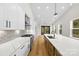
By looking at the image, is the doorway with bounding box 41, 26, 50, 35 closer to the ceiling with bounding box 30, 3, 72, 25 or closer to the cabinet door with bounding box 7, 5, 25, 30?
the ceiling with bounding box 30, 3, 72, 25

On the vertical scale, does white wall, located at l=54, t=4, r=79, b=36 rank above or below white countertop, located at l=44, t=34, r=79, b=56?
above

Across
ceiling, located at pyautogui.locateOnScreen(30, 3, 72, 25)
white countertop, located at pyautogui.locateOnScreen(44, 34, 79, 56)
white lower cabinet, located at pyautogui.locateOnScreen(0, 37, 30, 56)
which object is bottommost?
white lower cabinet, located at pyautogui.locateOnScreen(0, 37, 30, 56)

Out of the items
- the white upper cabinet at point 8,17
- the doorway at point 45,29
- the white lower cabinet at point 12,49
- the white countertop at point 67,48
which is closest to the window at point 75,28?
the white countertop at point 67,48

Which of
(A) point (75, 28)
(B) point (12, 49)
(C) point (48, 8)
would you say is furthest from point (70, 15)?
→ (B) point (12, 49)

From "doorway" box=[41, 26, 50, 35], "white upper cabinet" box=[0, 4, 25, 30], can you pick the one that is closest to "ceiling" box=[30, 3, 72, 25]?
"white upper cabinet" box=[0, 4, 25, 30]

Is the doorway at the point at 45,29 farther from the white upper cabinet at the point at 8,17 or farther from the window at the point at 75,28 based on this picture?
the white upper cabinet at the point at 8,17

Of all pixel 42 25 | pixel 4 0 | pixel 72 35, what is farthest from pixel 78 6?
pixel 42 25

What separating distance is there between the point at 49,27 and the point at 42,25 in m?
1.59

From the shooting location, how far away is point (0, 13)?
2.13 m

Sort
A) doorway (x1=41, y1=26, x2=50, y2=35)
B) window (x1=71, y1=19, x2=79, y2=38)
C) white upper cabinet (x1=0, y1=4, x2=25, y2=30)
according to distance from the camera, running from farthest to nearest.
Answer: doorway (x1=41, y1=26, x2=50, y2=35) → window (x1=71, y1=19, x2=79, y2=38) → white upper cabinet (x1=0, y1=4, x2=25, y2=30)

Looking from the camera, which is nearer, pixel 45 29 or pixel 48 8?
pixel 48 8

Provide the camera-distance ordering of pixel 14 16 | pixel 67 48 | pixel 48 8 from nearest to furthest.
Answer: pixel 67 48 < pixel 14 16 < pixel 48 8

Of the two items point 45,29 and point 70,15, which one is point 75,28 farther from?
point 45,29

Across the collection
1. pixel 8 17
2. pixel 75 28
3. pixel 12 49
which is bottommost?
pixel 12 49
